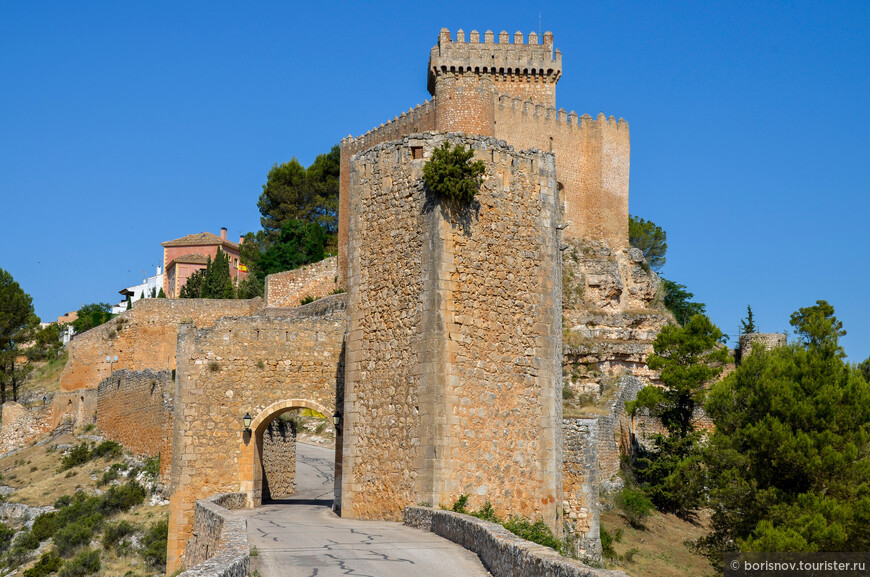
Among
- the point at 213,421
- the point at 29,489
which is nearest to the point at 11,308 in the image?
the point at 29,489

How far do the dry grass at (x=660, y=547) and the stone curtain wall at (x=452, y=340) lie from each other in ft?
32.2

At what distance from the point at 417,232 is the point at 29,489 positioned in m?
24.0

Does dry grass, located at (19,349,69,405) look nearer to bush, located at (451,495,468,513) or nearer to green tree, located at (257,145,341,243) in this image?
green tree, located at (257,145,341,243)

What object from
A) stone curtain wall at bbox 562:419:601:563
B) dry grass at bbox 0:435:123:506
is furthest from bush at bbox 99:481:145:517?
stone curtain wall at bbox 562:419:601:563

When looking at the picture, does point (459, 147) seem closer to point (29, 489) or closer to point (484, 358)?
point (484, 358)

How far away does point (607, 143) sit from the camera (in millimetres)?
40062

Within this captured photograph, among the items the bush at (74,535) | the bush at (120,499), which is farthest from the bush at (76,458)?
the bush at (74,535)

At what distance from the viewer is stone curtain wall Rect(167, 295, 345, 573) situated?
16.5m

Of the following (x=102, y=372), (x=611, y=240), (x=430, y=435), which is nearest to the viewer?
(x=430, y=435)

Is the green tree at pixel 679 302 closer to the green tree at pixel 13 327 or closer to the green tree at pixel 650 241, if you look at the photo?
the green tree at pixel 650 241

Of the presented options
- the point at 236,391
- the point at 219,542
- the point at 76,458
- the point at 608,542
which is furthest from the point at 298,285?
the point at 219,542

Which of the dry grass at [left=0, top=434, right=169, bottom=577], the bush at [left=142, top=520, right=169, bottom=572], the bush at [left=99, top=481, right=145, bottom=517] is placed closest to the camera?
the bush at [left=142, top=520, right=169, bottom=572]

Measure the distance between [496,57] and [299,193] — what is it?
20258 millimetres

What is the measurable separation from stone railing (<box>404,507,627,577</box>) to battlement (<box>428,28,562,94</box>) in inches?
1126
